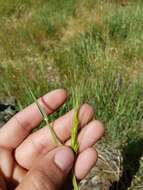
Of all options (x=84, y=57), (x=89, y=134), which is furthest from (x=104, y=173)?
(x=84, y=57)

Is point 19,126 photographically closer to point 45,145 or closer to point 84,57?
point 45,145

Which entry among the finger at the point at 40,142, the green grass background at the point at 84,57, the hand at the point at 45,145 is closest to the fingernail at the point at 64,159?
the hand at the point at 45,145

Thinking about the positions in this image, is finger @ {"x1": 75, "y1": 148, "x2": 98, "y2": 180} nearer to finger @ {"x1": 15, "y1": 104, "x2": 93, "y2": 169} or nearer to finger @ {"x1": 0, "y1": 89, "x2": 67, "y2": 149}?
finger @ {"x1": 15, "y1": 104, "x2": 93, "y2": 169}

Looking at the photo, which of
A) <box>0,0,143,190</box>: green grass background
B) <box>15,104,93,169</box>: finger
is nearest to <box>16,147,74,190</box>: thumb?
<box>15,104,93,169</box>: finger

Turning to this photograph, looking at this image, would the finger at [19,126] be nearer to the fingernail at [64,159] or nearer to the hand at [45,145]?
the hand at [45,145]

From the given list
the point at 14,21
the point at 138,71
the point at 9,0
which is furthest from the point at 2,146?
the point at 9,0

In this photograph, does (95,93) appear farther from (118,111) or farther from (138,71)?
(138,71)

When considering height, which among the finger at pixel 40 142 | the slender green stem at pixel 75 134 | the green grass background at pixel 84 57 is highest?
the slender green stem at pixel 75 134
